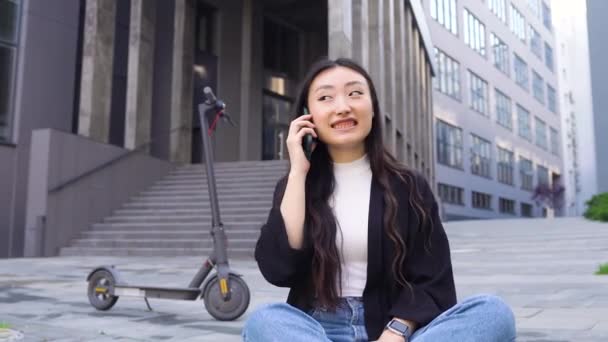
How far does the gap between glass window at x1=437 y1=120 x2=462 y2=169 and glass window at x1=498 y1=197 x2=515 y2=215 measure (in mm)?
8737

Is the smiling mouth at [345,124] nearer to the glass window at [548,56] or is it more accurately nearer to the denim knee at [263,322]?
the denim knee at [263,322]

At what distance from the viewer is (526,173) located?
173 ft

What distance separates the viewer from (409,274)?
75.8 inches

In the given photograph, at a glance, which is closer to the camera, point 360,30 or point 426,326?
point 426,326

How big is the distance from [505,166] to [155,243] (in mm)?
40949

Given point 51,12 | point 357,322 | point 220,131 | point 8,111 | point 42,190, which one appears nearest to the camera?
point 357,322

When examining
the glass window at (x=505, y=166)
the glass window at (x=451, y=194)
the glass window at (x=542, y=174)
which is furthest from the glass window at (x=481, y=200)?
the glass window at (x=542, y=174)

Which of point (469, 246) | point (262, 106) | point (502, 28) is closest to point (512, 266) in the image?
point (469, 246)

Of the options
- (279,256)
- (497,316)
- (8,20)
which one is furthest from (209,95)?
(8,20)

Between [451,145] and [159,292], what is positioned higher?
[451,145]

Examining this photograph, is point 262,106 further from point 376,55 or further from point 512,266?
point 512,266

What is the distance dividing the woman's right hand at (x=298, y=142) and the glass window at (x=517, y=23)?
171 ft

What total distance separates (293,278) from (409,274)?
1.32 feet

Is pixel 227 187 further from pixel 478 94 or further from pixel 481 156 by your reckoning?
pixel 478 94
